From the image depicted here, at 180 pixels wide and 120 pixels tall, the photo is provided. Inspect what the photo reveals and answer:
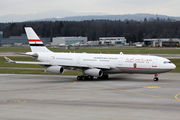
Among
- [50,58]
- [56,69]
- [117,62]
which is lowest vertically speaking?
[56,69]

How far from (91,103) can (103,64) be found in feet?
61.0

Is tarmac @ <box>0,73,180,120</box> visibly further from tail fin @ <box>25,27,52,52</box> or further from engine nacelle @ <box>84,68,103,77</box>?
tail fin @ <box>25,27,52,52</box>

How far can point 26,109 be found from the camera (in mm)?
→ 23562

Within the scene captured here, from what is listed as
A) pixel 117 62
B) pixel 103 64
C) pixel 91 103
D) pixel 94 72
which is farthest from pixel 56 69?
pixel 91 103

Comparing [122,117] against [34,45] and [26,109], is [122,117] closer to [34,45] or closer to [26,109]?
[26,109]

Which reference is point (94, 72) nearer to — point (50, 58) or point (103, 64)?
point (103, 64)

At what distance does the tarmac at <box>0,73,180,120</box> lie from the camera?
2128 centimetres

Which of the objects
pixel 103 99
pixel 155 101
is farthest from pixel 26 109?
pixel 155 101

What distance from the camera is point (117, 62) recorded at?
4319cm

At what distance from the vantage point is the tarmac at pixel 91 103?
21281 mm

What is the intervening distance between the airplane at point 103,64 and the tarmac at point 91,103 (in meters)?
5.29

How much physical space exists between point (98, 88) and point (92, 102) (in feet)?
30.4

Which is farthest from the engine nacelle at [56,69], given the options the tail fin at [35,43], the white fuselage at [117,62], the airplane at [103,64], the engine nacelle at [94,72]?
the tail fin at [35,43]

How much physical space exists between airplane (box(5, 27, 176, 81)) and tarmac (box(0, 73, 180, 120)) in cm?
529
